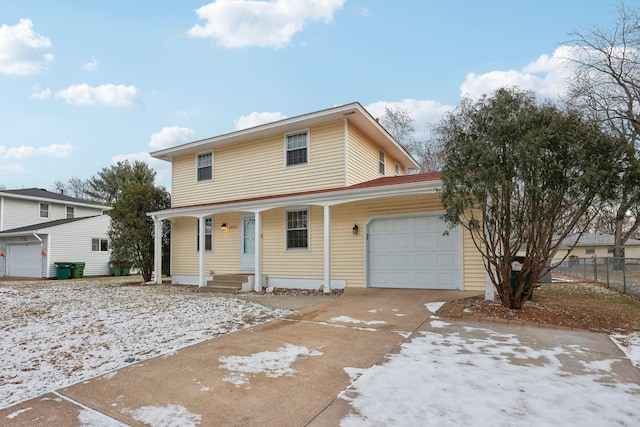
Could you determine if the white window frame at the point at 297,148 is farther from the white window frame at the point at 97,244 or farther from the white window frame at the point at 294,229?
the white window frame at the point at 97,244

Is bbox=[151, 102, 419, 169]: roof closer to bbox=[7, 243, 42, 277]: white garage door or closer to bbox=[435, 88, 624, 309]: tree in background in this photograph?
bbox=[435, 88, 624, 309]: tree in background

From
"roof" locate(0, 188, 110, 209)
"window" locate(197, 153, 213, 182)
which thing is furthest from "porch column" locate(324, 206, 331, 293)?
"roof" locate(0, 188, 110, 209)

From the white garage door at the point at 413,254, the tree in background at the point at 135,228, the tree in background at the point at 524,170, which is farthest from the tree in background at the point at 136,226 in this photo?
the tree in background at the point at 524,170

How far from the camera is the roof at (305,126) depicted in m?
10.3

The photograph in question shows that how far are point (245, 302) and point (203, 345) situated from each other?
3.80m

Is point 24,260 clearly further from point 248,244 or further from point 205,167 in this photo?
point 248,244

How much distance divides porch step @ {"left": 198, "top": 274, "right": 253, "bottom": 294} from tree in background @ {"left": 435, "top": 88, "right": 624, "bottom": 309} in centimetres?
685

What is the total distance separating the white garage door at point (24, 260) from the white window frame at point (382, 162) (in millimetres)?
18620

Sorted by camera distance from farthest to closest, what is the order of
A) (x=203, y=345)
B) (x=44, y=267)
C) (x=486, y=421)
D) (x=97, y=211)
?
(x=97, y=211) → (x=44, y=267) → (x=203, y=345) → (x=486, y=421)

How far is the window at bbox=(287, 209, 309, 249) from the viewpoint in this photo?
430 inches

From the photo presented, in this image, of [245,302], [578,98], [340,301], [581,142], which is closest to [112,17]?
[245,302]

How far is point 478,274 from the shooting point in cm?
863

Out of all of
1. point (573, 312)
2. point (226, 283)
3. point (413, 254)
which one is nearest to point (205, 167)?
point (226, 283)

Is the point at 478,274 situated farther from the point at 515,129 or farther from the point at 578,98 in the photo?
the point at 578,98
